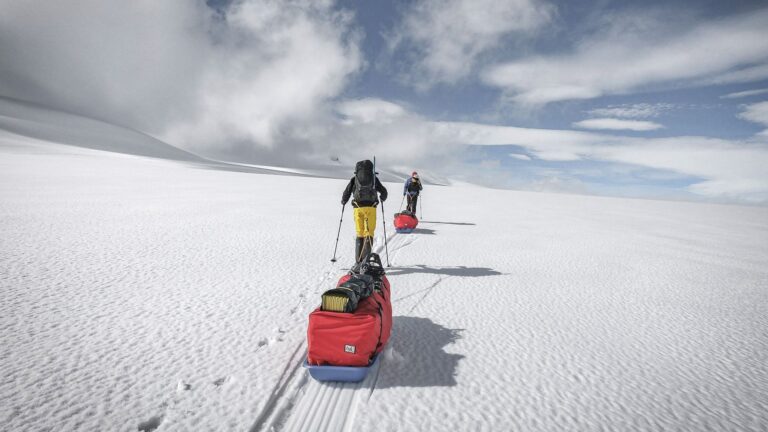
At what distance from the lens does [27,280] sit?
5594 millimetres

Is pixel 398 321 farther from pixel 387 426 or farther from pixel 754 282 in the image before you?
pixel 754 282

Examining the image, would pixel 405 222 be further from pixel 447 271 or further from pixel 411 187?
pixel 447 271

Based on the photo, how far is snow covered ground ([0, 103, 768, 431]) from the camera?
3105mm

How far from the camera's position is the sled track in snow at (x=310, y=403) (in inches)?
115

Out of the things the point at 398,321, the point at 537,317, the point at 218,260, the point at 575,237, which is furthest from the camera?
the point at 575,237

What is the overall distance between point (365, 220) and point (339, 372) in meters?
3.91

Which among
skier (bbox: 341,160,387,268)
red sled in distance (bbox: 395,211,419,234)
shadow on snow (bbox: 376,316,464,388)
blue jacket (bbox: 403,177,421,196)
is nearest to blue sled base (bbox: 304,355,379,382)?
shadow on snow (bbox: 376,316,464,388)

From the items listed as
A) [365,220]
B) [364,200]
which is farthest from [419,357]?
[364,200]

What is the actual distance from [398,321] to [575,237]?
10495mm

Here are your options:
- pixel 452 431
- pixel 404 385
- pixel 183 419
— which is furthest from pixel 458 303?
pixel 183 419

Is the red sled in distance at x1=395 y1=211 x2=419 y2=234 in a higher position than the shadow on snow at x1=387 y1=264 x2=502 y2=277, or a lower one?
higher

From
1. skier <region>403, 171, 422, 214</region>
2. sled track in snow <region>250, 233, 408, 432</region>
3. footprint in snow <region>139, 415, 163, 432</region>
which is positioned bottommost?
footprint in snow <region>139, 415, 163, 432</region>

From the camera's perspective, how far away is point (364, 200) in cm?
691

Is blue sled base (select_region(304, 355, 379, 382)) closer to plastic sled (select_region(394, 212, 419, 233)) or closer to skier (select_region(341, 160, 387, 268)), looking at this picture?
skier (select_region(341, 160, 387, 268))
